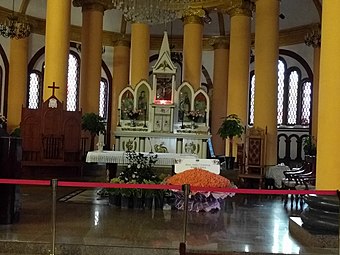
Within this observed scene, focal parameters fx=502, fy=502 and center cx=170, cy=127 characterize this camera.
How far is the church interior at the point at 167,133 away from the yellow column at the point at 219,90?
0.21 feet

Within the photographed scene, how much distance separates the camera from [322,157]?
6527 millimetres

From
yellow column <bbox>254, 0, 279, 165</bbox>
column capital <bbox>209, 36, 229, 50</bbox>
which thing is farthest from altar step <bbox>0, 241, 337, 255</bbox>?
column capital <bbox>209, 36, 229, 50</bbox>

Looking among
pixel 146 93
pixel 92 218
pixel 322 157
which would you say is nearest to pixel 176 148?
pixel 146 93

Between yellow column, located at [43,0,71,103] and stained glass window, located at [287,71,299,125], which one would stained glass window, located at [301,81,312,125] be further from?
yellow column, located at [43,0,71,103]

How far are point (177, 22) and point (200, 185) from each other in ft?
59.2

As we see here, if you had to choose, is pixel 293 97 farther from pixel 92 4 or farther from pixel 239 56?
pixel 92 4

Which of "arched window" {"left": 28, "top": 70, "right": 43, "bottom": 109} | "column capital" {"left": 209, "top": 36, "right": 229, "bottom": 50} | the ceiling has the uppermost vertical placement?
the ceiling

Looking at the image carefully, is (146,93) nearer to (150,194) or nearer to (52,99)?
(52,99)

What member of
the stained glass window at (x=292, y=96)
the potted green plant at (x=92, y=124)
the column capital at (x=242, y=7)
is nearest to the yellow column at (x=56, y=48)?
the potted green plant at (x=92, y=124)

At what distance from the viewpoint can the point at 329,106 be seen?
21.4 ft

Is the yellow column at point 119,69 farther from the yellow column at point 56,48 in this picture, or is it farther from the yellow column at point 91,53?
the yellow column at point 56,48

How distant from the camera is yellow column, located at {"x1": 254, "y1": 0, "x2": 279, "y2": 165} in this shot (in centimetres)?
1541

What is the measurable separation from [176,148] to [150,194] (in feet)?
26.2

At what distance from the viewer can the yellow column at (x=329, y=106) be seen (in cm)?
643
